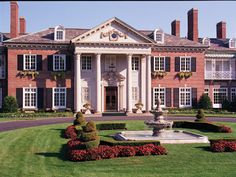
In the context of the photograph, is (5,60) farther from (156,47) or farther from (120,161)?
(120,161)

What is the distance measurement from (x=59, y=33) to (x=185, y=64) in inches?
643

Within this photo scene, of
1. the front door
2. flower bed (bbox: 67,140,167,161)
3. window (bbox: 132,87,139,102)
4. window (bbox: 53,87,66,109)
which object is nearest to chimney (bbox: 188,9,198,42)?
window (bbox: 132,87,139,102)

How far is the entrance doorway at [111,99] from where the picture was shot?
40234 millimetres

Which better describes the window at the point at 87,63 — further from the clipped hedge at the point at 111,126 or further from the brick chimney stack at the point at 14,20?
the clipped hedge at the point at 111,126

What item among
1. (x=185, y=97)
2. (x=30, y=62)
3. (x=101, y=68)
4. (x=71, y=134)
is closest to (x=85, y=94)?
(x=101, y=68)

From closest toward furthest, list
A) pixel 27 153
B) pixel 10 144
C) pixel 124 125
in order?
pixel 27 153 < pixel 10 144 < pixel 124 125

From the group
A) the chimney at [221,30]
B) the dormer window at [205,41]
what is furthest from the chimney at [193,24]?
the chimney at [221,30]

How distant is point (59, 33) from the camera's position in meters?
40.2

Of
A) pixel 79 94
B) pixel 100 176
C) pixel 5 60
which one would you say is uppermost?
pixel 5 60

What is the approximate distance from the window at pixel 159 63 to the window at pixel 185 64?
7.85ft

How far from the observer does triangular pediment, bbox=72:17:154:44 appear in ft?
123

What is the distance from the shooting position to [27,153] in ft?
51.1

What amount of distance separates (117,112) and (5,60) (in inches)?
592

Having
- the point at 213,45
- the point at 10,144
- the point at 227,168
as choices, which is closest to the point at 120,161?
the point at 227,168
